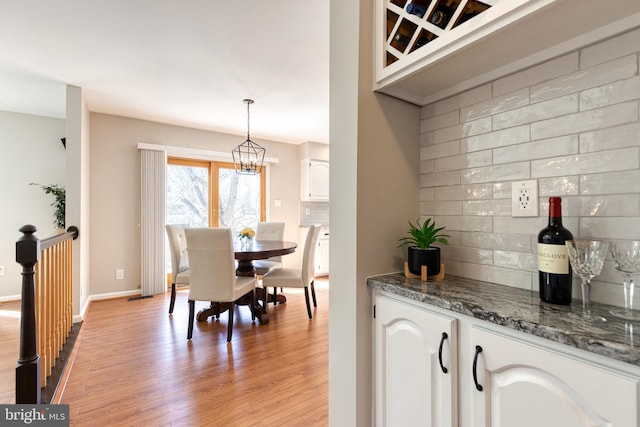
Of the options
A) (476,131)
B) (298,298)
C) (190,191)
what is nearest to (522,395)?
(476,131)

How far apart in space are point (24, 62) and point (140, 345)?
102 inches

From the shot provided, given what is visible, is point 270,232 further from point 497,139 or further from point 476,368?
point 476,368

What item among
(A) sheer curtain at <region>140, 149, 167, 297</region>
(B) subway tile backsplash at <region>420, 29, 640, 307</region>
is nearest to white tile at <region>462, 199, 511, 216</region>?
(B) subway tile backsplash at <region>420, 29, 640, 307</region>

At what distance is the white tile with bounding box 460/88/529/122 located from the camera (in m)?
1.06

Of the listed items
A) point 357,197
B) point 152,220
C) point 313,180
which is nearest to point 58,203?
point 152,220

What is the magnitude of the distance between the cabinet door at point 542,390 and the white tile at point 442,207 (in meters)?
0.56

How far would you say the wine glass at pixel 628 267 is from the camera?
76cm

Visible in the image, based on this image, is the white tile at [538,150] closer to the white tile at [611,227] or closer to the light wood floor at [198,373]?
the white tile at [611,227]

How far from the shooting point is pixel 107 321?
302cm

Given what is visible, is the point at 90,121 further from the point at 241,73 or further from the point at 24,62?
the point at 241,73

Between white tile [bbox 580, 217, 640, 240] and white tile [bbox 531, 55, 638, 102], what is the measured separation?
1.31 feet

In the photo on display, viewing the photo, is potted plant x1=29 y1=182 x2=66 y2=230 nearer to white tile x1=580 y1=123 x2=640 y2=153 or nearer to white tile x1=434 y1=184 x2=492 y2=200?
white tile x1=434 y1=184 x2=492 y2=200

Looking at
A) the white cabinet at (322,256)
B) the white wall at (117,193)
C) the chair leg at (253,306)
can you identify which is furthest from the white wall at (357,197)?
the white cabinet at (322,256)

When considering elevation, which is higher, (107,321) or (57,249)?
(57,249)
